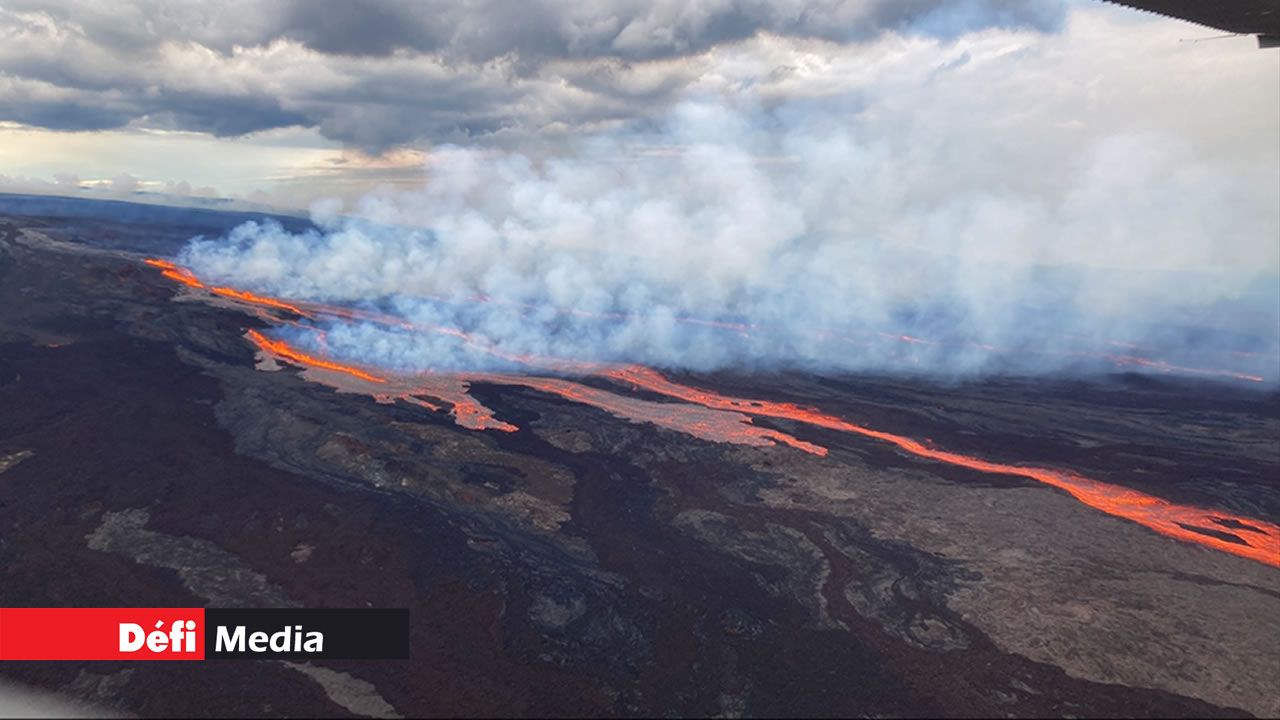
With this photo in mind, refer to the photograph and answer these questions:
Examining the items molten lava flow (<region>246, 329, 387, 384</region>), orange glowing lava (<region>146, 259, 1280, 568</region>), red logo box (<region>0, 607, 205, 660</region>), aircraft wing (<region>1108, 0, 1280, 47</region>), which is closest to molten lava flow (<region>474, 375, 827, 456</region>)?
orange glowing lava (<region>146, 259, 1280, 568</region>)

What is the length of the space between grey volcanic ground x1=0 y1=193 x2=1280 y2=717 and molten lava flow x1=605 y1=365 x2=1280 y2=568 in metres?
1.51

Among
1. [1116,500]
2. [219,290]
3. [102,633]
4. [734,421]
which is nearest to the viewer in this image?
[102,633]

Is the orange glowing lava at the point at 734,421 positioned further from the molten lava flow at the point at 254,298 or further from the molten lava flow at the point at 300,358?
the molten lava flow at the point at 254,298

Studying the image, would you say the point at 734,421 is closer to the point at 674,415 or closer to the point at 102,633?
the point at 674,415

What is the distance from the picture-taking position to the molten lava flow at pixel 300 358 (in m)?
51.2

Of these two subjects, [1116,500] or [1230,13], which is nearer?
[1230,13]

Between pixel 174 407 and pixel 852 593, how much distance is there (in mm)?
37909

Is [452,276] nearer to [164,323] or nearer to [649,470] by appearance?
[164,323]

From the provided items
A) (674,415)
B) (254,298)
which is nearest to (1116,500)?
(674,415)

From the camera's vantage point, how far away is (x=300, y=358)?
54562mm

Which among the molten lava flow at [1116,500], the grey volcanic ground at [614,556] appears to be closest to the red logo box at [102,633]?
the grey volcanic ground at [614,556]

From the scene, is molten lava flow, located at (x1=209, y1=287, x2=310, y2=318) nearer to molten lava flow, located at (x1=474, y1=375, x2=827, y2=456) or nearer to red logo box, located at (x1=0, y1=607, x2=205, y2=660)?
molten lava flow, located at (x1=474, y1=375, x2=827, y2=456)

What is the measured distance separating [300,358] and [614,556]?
38.5 metres

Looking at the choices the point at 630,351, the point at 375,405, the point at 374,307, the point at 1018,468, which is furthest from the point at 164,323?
the point at 1018,468
